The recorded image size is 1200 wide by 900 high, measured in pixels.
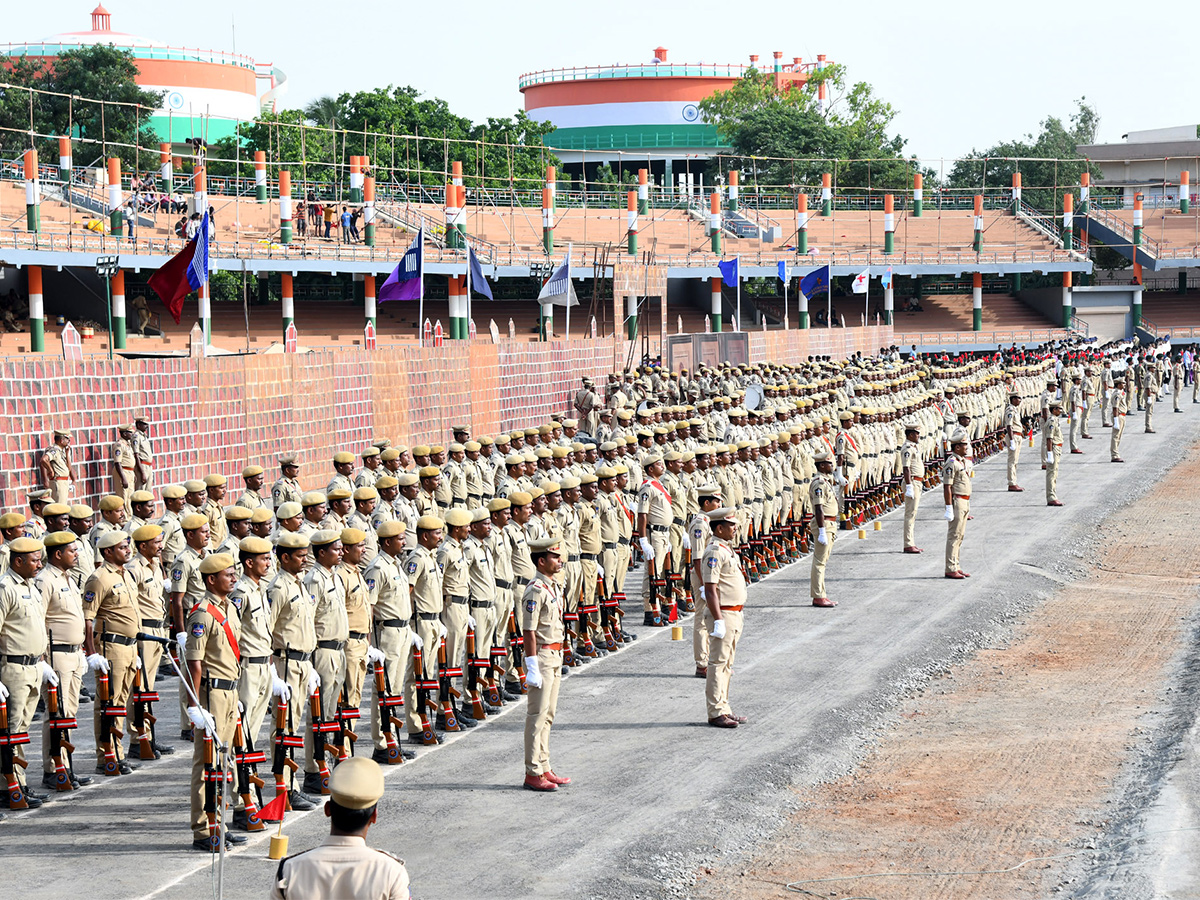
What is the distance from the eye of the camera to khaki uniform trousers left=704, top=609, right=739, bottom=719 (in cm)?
1341

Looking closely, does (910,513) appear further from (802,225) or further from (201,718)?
(802,225)

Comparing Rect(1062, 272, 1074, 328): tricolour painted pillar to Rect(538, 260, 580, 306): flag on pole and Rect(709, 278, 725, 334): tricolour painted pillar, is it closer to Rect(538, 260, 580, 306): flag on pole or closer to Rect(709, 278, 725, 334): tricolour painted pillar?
Rect(709, 278, 725, 334): tricolour painted pillar

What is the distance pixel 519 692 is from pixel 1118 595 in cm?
1037

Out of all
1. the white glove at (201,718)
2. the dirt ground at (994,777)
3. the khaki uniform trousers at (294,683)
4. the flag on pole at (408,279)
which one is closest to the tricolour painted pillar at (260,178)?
the flag on pole at (408,279)

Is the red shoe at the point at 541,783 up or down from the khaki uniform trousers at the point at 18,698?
down

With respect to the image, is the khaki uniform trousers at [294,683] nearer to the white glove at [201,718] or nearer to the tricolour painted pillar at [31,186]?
the white glove at [201,718]

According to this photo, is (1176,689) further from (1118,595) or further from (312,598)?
(312,598)

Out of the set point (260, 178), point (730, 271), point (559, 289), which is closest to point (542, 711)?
point (559, 289)

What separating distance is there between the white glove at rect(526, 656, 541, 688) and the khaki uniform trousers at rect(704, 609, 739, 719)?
2599 mm

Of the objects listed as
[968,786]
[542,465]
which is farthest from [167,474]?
[968,786]

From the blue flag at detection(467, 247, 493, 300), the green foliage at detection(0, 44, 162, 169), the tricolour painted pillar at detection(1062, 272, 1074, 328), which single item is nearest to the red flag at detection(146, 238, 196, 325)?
the blue flag at detection(467, 247, 493, 300)

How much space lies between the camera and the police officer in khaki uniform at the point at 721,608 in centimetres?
1342

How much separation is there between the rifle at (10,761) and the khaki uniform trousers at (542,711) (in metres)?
3.76

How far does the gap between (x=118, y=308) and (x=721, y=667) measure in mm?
38010
